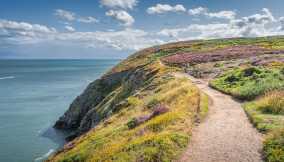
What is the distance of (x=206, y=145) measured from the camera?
1342 centimetres

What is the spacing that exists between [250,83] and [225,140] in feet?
46.2

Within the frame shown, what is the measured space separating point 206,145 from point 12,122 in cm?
5219

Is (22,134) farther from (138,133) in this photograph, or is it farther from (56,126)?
(138,133)

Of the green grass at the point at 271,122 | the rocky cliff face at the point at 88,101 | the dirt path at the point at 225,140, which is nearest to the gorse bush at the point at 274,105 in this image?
the green grass at the point at 271,122

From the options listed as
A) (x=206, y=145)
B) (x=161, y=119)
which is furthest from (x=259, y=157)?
(x=161, y=119)

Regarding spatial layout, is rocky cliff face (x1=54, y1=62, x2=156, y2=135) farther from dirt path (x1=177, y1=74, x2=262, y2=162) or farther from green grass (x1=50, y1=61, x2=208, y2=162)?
dirt path (x1=177, y1=74, x2=262, y2=162)

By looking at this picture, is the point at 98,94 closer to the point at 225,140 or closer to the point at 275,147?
the point at 225,140

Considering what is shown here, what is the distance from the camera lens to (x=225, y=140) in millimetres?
13891

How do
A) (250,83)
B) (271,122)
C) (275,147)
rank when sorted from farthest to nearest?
(250,83) → (271,122) → (275,147)

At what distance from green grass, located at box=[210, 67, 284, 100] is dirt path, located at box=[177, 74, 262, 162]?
185 inches

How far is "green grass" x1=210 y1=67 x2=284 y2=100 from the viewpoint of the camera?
2297cm

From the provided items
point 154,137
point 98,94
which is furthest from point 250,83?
point 98,94

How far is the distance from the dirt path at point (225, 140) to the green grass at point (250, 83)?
15.4 ft

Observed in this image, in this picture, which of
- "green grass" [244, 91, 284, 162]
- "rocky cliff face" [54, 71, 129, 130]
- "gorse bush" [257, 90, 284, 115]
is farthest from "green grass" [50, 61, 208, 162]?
"rocky cliff face" [54, 71, 129, 130]
